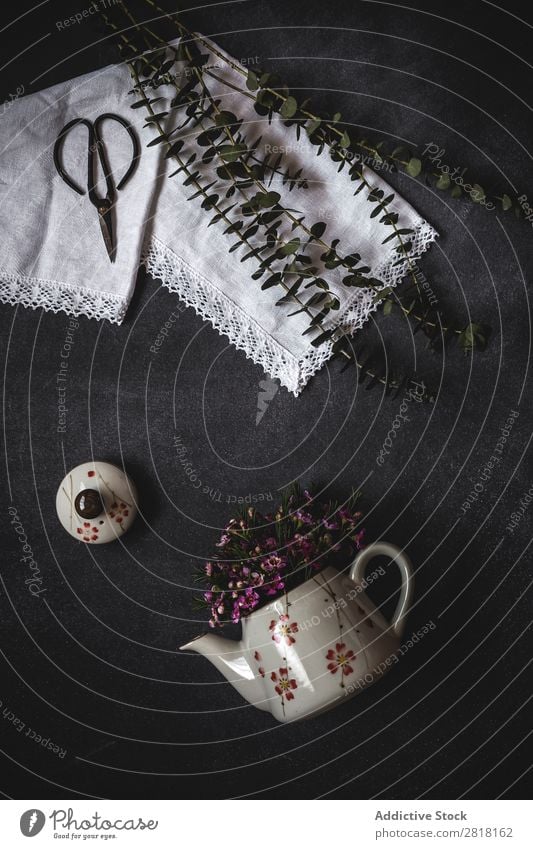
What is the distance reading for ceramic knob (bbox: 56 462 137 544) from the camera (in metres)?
0.81

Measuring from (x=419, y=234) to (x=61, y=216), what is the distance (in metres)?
0.45

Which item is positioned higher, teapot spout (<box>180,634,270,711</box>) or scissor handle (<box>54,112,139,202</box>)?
scissor handle (<box>54,112,139,202</box>)

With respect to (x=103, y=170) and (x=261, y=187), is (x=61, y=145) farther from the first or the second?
(x=261, y=187)

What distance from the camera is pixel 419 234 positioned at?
0.85 meters

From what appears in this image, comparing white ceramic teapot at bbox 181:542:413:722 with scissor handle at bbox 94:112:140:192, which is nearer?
white ceramic teapot at bbox 181:542:413:722

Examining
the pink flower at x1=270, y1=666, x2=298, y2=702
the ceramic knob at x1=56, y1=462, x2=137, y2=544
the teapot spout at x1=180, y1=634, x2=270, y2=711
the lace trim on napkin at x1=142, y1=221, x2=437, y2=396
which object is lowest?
the pink flower at x1=270, y1=666, x2=298, y2=702

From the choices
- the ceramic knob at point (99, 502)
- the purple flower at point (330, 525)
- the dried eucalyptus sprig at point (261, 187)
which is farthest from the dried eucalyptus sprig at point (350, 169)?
the ceramic knob at point (99, 502)

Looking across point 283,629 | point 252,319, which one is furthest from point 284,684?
point 252,319

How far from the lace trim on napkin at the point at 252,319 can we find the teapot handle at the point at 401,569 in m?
0.23

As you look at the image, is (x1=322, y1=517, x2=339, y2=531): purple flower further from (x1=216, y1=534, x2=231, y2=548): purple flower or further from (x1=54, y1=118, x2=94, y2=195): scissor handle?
(x1=54, y1=118, x2=94, y2=195): scissor handle

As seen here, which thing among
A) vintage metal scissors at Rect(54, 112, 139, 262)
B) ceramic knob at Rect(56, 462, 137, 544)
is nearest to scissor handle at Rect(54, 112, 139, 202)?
vintage metal scissors at Rect(54, 112, 139, 262)

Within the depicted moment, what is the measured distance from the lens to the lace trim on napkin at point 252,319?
2.76 feet

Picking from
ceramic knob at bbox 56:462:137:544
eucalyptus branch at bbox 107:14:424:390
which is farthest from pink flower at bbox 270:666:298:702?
eucalyptus branch at bbox 107:14:424:390

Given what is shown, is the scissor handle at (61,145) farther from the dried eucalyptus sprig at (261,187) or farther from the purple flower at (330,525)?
the purple flower at (330,525)
